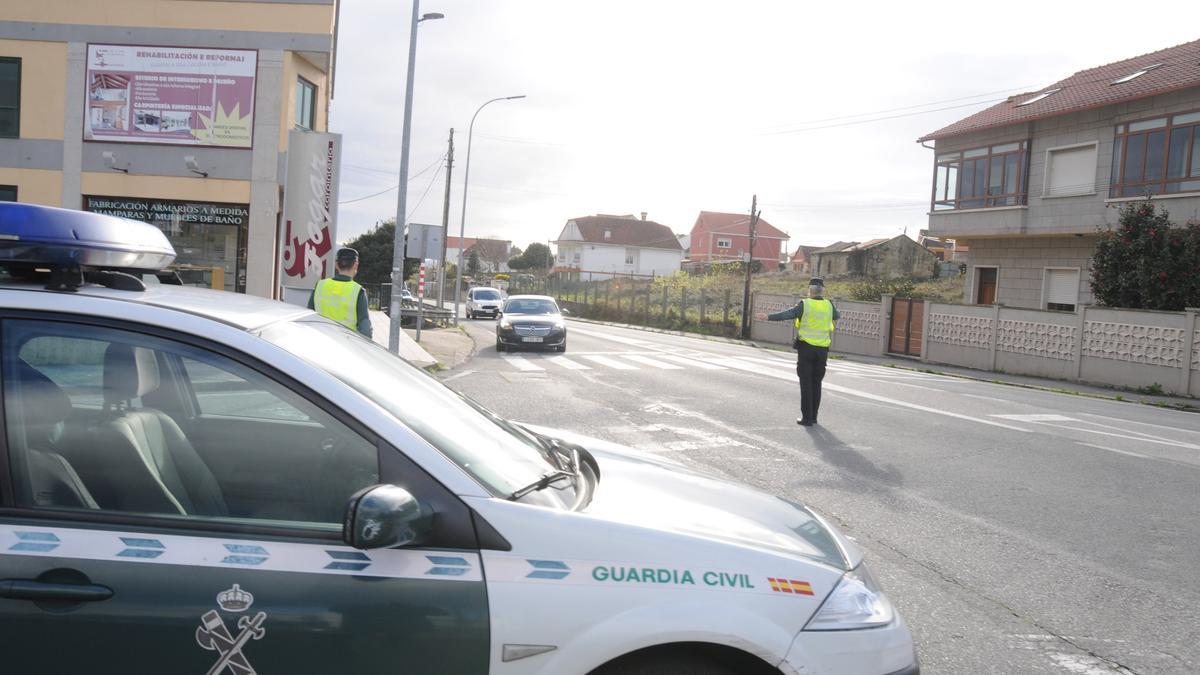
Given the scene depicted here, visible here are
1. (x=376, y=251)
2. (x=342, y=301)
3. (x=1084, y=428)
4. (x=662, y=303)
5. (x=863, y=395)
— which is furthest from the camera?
(x=376, y=251)

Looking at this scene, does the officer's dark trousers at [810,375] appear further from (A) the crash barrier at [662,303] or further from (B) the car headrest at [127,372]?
(A) the crash barrier at [662,303]

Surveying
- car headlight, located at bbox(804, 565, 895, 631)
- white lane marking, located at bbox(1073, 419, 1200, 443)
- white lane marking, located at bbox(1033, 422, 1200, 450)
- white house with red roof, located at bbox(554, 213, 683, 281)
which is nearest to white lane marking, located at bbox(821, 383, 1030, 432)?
white lane marking, located at bbox(1033, 422, 1200, 450)

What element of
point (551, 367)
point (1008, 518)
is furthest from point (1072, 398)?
point (1008, 518)

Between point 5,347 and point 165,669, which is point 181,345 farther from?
point 165,669

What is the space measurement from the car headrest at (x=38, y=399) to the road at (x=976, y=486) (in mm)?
3623

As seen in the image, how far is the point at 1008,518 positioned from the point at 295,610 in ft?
20.4

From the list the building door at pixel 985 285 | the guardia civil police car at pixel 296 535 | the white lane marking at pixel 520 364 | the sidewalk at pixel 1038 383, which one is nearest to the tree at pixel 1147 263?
the sidewalk at pixel 1038 383

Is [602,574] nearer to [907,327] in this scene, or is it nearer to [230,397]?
[230,397]

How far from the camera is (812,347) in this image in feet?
38.1

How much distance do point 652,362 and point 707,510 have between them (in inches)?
719

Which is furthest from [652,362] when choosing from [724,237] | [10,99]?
[724,237]

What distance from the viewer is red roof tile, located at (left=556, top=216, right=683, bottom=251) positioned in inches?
3824

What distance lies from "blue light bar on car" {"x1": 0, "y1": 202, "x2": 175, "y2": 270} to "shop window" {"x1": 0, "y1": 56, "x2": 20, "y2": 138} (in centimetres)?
1971

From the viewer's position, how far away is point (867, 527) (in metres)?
6.69
